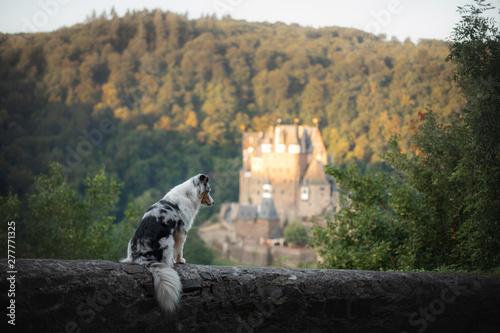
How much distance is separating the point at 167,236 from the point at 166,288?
0.55 meters

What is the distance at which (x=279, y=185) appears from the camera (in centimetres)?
7288

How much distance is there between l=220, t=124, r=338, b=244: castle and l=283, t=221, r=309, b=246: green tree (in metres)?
1.53

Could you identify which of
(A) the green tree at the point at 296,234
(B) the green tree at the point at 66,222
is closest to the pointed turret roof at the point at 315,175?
(A) the green tree at the point at 296,234

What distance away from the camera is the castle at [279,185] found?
63.7 metres

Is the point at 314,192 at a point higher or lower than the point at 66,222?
lower

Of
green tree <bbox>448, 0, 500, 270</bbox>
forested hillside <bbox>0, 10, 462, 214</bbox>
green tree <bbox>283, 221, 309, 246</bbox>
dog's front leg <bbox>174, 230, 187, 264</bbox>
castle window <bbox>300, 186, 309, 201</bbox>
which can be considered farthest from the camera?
castle window <bbox>300, 186, 309, 201</bbox>

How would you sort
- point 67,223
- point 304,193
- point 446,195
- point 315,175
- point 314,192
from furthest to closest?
point 304,193 → point 315,175 → point 314,192 → point 67,223 → point 446,195

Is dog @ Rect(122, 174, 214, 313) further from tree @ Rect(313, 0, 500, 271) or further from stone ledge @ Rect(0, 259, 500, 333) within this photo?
tree @ Rect(313, 0, 500, 271)

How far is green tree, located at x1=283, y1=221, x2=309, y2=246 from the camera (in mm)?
60812

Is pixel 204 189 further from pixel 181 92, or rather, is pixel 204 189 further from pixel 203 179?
pixel 181 92

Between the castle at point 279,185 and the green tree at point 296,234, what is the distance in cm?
153

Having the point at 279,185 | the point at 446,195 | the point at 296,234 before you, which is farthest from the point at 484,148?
the point at 279,185

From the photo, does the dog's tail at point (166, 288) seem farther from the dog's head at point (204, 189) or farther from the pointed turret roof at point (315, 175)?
the pointed turret roof at point (315, 175)

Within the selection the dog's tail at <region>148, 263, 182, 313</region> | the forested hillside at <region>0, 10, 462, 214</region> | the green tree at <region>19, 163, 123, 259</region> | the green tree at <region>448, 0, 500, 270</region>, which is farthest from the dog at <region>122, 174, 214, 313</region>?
the forested hillside at <region>0, 10, 462, 214</region>
